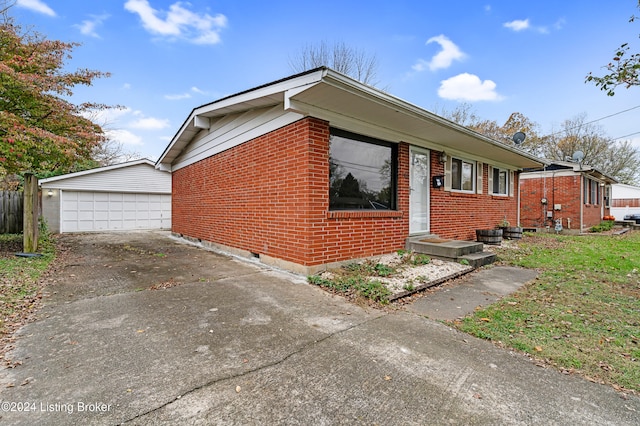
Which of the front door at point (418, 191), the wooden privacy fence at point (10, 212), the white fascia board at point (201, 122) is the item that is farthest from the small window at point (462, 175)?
the wooden privacy fence at point (10, 212)

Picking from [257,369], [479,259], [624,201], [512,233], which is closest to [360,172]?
[479,259]

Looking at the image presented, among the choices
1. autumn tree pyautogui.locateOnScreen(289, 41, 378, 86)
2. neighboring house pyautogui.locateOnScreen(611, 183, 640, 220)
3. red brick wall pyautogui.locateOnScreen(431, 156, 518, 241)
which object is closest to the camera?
red brick wall pyautogui.locateOnScreen(431, 156, 518, 241)

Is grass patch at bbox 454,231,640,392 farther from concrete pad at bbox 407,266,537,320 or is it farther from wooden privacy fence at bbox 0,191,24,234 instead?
wooden privacy fence at bbox 0,191,24,234

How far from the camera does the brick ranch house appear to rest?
15.6 feet

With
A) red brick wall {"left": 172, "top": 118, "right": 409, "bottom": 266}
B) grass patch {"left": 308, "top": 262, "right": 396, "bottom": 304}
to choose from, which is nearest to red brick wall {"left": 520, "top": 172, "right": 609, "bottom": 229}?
red brick wall {"left": 172, "top": 118, "right": 409, "bottom": 266}

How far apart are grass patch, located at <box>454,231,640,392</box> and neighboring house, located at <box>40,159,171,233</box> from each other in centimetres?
1646

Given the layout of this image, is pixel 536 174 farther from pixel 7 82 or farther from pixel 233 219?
pixel 7 82

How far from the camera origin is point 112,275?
16.6ft

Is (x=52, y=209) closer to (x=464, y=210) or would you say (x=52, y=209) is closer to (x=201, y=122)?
(x=201, y=122)

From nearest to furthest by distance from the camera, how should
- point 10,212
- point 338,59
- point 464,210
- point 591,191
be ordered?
1. point 464,210
2. point 10,212
3. point 591,191
4. point 338,59

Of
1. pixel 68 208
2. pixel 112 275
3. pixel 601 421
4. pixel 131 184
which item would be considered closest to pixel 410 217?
pixel 601 421

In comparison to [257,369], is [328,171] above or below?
above

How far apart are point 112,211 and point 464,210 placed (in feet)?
51.8

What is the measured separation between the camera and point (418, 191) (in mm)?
6871
